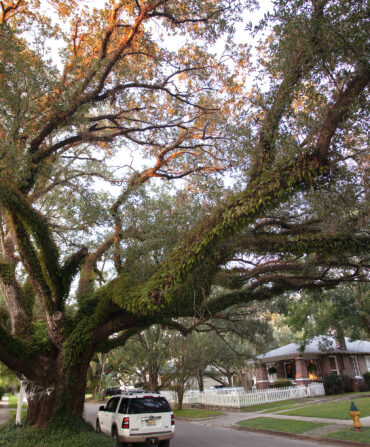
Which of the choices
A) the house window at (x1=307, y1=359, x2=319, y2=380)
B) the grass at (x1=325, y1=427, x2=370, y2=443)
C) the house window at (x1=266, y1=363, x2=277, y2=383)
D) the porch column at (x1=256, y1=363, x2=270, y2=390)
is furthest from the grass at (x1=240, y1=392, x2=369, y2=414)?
the grass at (x1=325, y1=427, x2=370, y2=443)

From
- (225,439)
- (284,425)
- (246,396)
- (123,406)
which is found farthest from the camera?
(246,396)

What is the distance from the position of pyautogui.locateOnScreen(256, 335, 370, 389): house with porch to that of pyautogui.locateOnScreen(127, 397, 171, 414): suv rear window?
58.9 ft

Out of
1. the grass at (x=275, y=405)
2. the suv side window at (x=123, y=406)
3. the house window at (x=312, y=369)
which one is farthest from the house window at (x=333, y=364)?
the suv side window at (x=123, y=406)

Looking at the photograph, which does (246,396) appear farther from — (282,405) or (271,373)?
(271,373)

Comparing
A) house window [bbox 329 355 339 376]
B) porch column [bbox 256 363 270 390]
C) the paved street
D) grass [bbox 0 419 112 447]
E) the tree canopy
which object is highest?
the tree canopy

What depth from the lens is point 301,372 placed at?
85.1 feet

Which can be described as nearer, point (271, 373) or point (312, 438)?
point (312, 438)

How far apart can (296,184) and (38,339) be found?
27.8ft

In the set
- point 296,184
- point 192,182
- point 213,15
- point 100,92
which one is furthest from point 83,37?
point 296,184

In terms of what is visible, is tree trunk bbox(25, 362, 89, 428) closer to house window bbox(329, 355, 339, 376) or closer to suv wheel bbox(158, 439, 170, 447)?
suv wheel bbox(158, 439, 170, 447)

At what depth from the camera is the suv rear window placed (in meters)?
9.63

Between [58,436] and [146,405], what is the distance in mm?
2731

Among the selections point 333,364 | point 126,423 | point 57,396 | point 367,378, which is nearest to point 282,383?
point 333,364

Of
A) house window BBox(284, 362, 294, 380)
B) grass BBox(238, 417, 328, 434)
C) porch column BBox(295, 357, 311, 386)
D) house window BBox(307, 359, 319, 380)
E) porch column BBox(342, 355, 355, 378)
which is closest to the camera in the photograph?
grass BBox(238, 417, 328, 434)
